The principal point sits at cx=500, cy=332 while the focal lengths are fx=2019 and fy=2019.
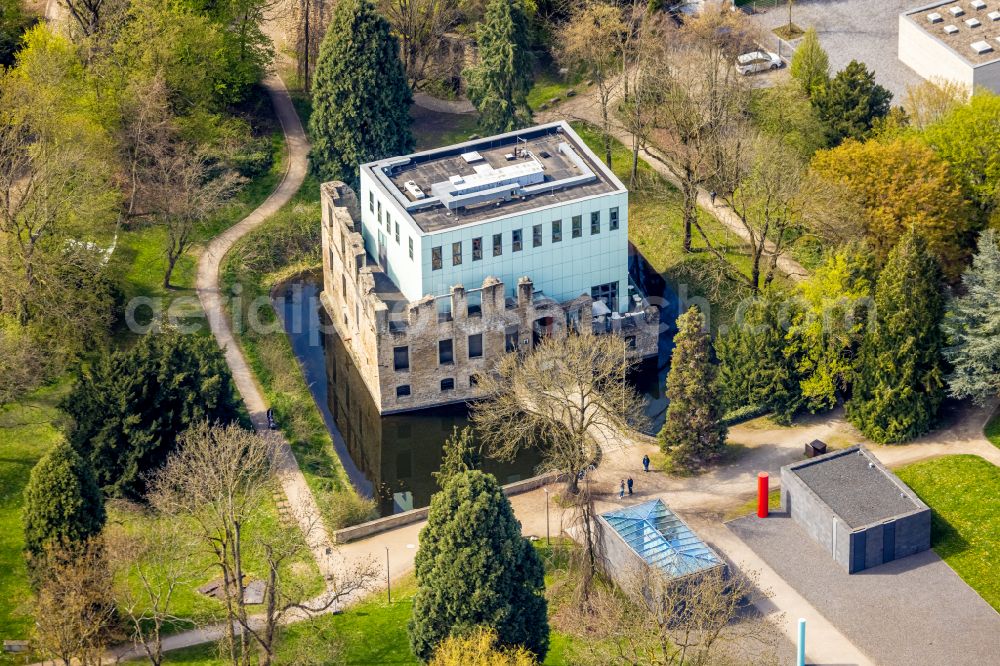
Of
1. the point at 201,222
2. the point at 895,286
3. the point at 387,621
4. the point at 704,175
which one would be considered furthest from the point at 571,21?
the point at 387,621

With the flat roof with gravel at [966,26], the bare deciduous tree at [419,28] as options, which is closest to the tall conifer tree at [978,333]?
the flat roof with gravel at [966,26]

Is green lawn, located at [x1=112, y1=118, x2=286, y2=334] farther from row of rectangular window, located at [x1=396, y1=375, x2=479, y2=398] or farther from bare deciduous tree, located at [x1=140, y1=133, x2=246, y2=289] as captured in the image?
row of rectangular window, located at [x1=396, y1=375, x2=479, y2=398]

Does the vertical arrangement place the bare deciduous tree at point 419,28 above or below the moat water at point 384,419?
above

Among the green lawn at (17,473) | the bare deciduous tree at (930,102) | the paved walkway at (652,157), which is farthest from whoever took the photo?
the paved walkway at (652,157)

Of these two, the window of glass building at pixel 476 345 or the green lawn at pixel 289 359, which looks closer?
the green lawn at pixel 289 359

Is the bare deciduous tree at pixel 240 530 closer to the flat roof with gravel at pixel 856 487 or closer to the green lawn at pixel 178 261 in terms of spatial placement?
the green lawn at pixel 178 261

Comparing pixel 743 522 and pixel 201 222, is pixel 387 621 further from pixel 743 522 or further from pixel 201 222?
pixel 201 222

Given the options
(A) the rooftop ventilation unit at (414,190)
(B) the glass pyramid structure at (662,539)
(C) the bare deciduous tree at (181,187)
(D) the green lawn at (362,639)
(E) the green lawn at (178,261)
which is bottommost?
(D) the green lawn at (362,639)

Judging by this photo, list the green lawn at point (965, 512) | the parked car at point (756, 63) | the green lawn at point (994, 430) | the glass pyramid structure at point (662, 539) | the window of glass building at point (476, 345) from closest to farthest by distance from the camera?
the glass pyramid structure at point (662, 539)
the green lawn at point (965, 512)
the green lawn at point (994, 430)
the window of glass building at point (476, 345)
the parked car at point (756, 63)
